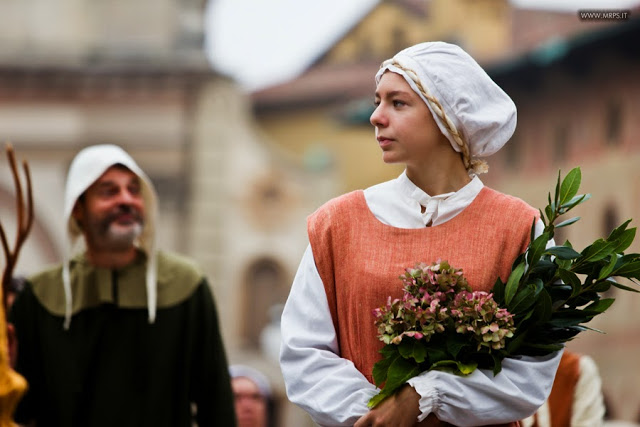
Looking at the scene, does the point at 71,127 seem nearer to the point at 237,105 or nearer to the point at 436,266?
the point at 237,105

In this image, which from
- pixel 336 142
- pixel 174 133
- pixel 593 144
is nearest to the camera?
pixel 593 144

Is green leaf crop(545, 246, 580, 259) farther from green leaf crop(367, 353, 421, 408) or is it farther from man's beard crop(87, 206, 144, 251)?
man's beard crop(87, 206, 144, 251)

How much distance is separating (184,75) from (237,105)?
0.68 meters

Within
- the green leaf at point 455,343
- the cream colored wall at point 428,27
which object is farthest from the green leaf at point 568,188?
the cream colored wall at point 428,27

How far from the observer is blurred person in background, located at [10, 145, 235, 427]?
17.2 ft

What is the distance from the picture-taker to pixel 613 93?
12219mm

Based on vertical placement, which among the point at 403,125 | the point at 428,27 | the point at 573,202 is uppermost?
the point at 428,27

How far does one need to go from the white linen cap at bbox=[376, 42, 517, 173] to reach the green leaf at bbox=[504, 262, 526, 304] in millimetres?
373

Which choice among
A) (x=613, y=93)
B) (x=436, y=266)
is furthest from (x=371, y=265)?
(x=613, y=93)

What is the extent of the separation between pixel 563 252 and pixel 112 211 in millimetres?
2521

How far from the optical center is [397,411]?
3.26 metres

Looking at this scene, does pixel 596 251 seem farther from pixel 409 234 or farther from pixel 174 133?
pixel 174 133

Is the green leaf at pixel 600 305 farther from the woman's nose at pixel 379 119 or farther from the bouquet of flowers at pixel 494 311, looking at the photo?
the woman's nose at pixel 379 119

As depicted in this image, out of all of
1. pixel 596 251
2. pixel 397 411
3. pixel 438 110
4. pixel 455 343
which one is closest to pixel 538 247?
pixel 596 251
